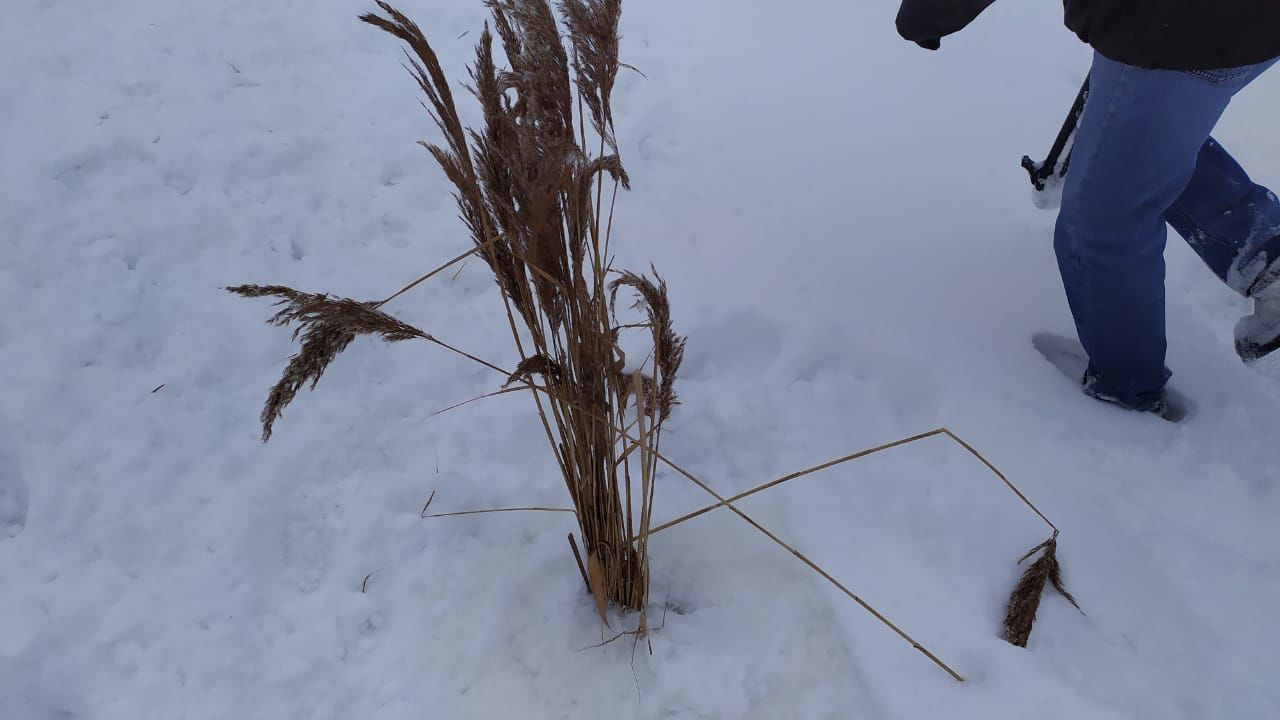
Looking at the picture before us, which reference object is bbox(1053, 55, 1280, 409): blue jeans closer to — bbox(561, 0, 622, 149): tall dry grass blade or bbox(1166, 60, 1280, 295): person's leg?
bbox(1166, 60, 1280, 295): person's leg

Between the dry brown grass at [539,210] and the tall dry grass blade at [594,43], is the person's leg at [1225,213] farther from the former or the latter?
the tall dry grass blade at [594,43]

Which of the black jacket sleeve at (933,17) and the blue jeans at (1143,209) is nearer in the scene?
the blue jeans at (1143,209)

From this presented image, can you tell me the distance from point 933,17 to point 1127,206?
49 cm

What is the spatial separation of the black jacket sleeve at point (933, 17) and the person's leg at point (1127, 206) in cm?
23

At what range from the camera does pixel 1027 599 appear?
1297mm

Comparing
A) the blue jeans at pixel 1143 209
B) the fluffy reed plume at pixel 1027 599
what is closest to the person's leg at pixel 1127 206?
the blue jeans at pixel 1143 209

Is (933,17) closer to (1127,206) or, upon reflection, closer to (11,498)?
(1127,206)

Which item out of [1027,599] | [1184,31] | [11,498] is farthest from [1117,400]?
[11,498]

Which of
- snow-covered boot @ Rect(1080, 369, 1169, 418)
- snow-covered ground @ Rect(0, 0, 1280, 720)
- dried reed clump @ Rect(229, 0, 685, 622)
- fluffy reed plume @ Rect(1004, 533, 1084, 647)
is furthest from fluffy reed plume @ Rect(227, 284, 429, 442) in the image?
snow-covered boot @ Rect(1080, 369, 1169, 418)

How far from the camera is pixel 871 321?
185cm

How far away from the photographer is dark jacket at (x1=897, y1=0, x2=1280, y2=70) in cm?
117

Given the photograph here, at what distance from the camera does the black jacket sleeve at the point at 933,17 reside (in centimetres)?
142

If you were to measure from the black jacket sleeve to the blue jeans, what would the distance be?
23cm

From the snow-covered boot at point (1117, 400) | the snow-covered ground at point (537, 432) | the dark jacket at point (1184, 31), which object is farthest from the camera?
the snow-covered boot at point (1117, 400)
